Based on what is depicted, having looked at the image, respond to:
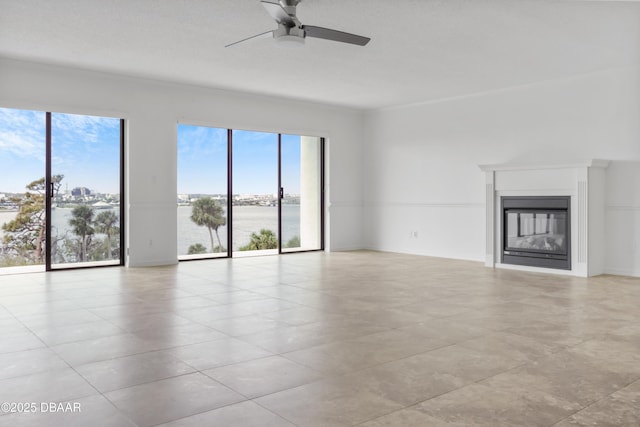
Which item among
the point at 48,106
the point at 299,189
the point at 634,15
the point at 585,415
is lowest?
the point at 585,415

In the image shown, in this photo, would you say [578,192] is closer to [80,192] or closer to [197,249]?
[197,249]

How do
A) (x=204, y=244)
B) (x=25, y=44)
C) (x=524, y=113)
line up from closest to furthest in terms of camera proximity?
(x=25, y=44)
(x=524, y=113)
(x=204, y=244)

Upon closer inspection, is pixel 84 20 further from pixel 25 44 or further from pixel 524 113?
pixel 524 113

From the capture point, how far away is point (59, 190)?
691cm

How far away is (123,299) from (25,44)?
10.0 ft

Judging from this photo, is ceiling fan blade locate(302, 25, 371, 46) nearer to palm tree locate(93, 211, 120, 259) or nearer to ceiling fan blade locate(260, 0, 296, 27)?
ceiling fan blade locate(260, 0, 296, 27)

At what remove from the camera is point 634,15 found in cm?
456

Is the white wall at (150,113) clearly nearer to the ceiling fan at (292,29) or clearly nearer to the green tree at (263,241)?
the green tree at (263,241)

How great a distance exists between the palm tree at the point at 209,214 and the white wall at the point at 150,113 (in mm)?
595

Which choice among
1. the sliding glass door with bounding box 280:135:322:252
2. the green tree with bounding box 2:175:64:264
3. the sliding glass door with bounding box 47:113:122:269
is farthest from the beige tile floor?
the sliding glass door with bounding box 280:135:322:252

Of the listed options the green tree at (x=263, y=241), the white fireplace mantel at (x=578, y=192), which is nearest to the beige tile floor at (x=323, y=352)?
the white fireplace mantel at (x=578, y=192)

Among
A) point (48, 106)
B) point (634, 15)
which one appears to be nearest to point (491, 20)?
point (634, 15)

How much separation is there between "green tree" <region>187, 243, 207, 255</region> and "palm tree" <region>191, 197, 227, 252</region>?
0.15 meters

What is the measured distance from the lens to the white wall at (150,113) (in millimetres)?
6489
